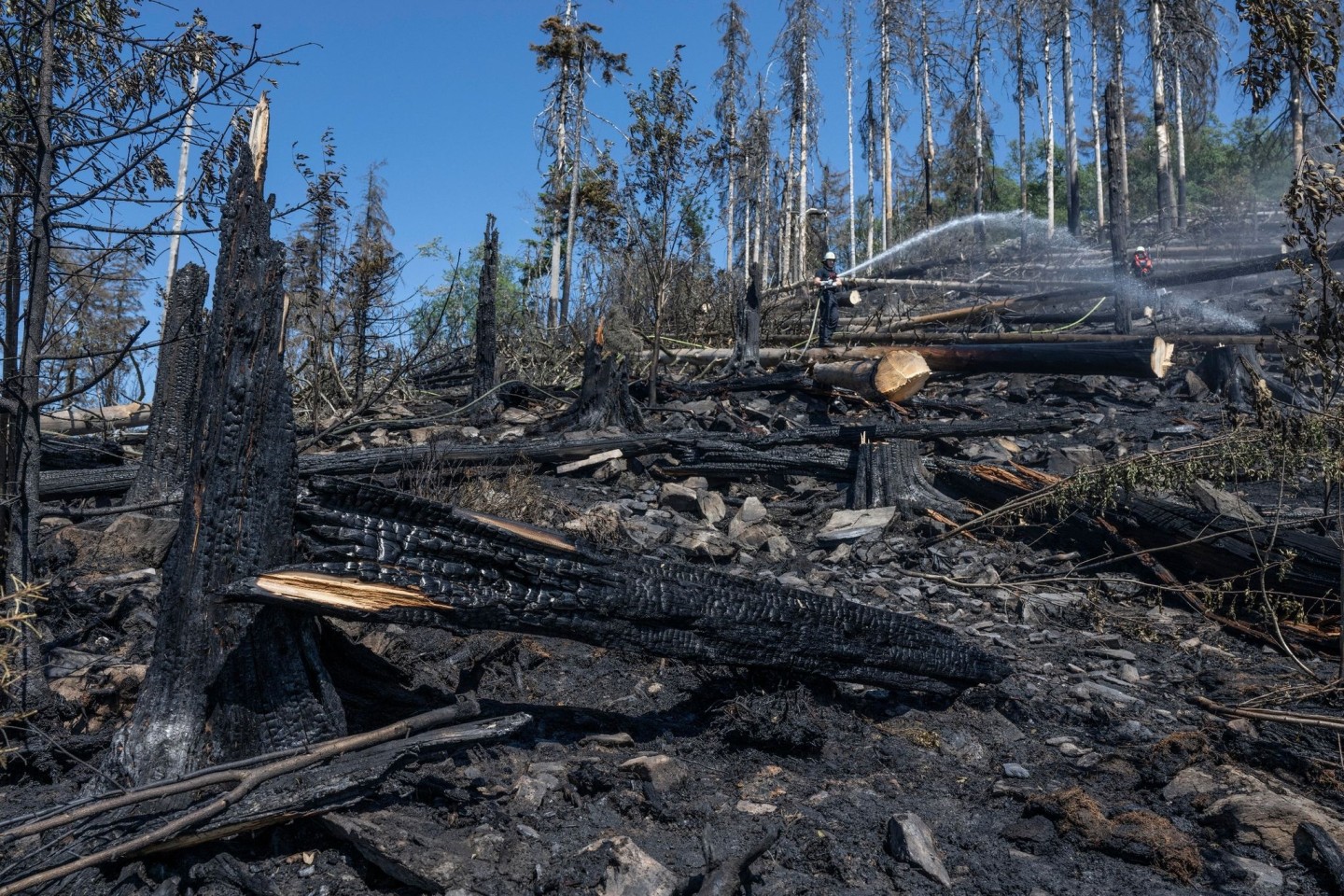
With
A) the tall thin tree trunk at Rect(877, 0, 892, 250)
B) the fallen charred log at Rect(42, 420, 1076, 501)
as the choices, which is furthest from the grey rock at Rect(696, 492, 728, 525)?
the tall thin tree trunk at Rect(877, 0, 892, 250)

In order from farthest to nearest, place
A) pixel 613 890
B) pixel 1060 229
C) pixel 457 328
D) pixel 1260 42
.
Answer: pixel 1060 229 → pixel 457 328 → pixel 1260 42 → pixel 613 890

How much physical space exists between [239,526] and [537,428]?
6.56 metres

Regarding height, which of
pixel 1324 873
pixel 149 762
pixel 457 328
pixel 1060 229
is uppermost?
pixel 1060 229

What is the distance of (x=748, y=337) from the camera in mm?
11930

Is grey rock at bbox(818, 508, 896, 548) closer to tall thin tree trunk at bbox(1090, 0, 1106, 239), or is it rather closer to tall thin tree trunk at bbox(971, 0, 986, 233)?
tall thin tree trunk at bbox(971, 0, 986, 233)

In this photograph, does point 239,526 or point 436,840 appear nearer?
point 436,840

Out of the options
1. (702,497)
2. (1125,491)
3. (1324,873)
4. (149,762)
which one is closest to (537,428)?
(702,497)

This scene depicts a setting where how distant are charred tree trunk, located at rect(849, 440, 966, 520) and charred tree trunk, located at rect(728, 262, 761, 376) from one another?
13.8 feet

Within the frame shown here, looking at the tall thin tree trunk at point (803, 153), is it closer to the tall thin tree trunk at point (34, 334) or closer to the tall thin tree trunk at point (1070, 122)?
the tall thin tree trunk at point (1070, 122)

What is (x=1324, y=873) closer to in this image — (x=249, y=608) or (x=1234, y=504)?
(x=249, y=608)

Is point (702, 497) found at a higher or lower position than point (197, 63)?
lower

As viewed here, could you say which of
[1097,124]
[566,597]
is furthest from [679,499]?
Result: [1097,124]

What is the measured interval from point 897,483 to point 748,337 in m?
5.04

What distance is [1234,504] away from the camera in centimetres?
605
